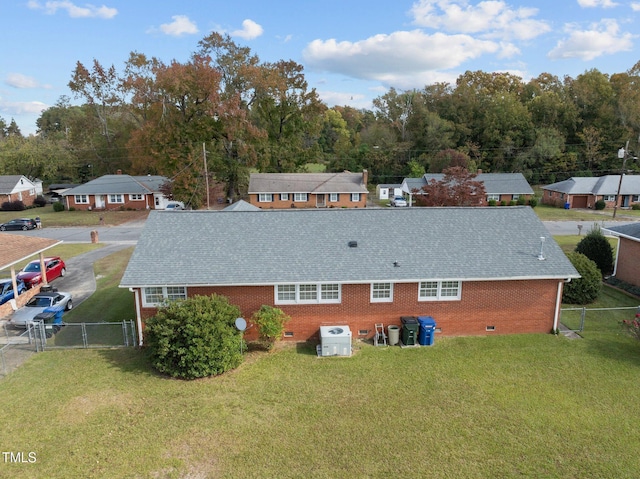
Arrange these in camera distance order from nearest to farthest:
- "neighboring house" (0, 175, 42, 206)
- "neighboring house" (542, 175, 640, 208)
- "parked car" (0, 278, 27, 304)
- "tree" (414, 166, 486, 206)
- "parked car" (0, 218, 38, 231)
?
1. "parked car" (0, 278, 27, 304)
2. "tree" (414, 166, 486, 206)
3. "parked car" (0, 218, 38, 231)
4. "neighboring house" (542, 175, 640, 208)
5. "neighboring house" (0, 175, 42, 206)

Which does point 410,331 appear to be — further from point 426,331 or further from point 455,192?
point 455,192

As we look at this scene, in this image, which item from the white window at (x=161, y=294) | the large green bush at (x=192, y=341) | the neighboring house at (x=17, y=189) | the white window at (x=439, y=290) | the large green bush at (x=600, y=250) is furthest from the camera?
the neighboring house at (x=17, y=189)

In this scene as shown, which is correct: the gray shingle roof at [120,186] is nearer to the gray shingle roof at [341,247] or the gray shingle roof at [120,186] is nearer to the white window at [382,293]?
the gray shingle roof at [341,247]

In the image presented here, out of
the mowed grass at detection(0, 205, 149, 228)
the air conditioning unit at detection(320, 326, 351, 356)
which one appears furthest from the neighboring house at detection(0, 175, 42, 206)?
the air conditioning unit at detection(320, 326, 351, 356)

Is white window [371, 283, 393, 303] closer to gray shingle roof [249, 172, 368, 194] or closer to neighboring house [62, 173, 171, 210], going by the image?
gray shingle roof [249, 172, 368, 194]

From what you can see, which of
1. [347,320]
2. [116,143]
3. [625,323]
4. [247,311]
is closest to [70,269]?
[247,311]

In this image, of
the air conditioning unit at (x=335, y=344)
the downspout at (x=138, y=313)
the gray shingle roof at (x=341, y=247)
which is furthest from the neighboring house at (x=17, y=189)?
the air conditioning unit at (x=335, y=344)
